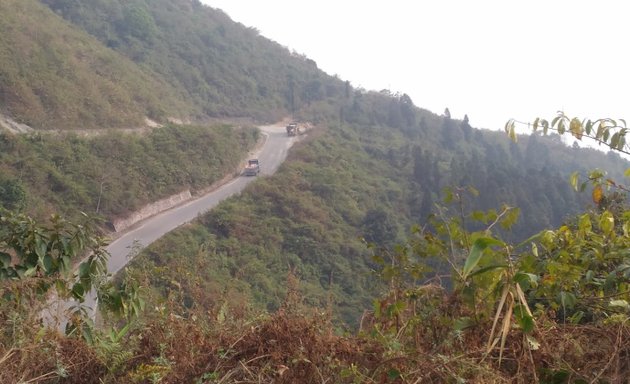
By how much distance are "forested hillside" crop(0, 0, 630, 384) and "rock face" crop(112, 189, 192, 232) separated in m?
0.37

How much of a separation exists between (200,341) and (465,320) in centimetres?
126

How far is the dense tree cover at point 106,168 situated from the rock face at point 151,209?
260 mm

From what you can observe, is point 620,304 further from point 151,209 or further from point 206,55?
point 206,55

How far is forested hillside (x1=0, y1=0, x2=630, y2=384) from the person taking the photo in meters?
2.29

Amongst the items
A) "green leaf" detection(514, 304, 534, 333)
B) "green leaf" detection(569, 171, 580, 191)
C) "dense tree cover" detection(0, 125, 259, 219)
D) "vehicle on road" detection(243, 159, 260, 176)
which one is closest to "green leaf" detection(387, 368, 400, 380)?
"green leaf" detection(514, 304, 534, 333)

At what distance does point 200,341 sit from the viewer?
8.74 feet

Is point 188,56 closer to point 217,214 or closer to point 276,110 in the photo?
point 276,110

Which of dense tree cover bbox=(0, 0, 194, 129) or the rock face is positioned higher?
dense tree cover bbox=(0, 0, 194, 129)

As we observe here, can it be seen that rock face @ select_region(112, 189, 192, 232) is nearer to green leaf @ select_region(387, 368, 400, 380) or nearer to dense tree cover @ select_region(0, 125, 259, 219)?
dense tree cover @ select_region(0, 125, 259, 219)

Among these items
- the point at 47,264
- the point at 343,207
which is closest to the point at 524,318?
the point at 47,264

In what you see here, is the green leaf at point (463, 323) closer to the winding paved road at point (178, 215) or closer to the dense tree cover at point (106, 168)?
the winding paved road at point (178, 215)

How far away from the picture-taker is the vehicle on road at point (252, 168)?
3148 cm

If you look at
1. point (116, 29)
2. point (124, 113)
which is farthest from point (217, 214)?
point (116, 29)

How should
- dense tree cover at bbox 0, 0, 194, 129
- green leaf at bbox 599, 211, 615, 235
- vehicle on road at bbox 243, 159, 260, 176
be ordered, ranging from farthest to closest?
vehicle on road at bbox 243, 159, 260, 176, dense tree cover at bbox 0, 0, 194, 129, green leaf at bbox 599, 211, 615, 235
